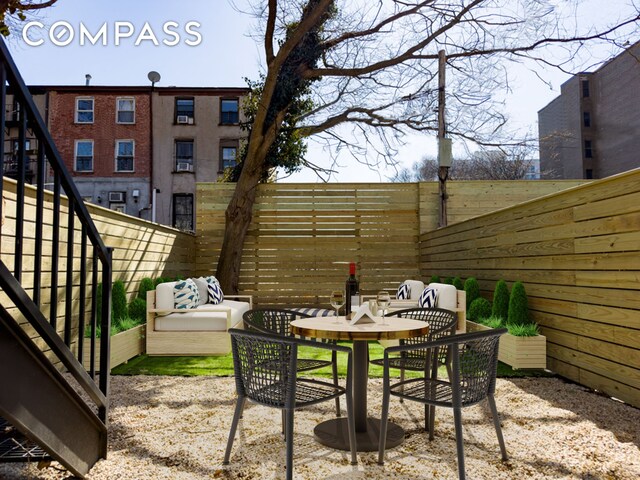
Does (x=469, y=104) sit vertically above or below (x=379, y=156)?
above

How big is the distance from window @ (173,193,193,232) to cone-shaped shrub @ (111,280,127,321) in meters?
12.1

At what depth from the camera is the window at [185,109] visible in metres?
17.6

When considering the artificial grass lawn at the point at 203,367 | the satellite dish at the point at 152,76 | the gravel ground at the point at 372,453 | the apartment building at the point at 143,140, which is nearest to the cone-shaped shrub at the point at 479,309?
the artificial grass lawn at the point at 203,367

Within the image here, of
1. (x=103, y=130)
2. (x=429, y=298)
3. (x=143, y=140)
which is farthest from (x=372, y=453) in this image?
(x=103, y=130)

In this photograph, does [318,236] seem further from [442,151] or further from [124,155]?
[124,155]

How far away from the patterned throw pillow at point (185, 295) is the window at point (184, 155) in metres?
12.3

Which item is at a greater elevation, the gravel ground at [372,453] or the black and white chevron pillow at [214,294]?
the black and white chevron pillow at [214,294]

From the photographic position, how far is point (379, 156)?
33.7 ft

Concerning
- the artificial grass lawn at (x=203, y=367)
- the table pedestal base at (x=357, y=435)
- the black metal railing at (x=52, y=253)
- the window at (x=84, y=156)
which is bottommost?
the artificial grass lawn at (x=203, y=367)

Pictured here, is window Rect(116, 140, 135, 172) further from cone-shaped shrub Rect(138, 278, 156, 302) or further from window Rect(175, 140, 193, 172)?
cone-shaped shrub Rect(138, 278, 156, 302)

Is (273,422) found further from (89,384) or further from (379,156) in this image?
(379,156)

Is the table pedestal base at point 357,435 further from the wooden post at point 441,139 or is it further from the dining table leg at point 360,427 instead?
the wooden post at point 441,139

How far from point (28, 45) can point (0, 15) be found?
2622mm

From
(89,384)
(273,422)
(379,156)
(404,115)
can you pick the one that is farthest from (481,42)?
(89,384)
